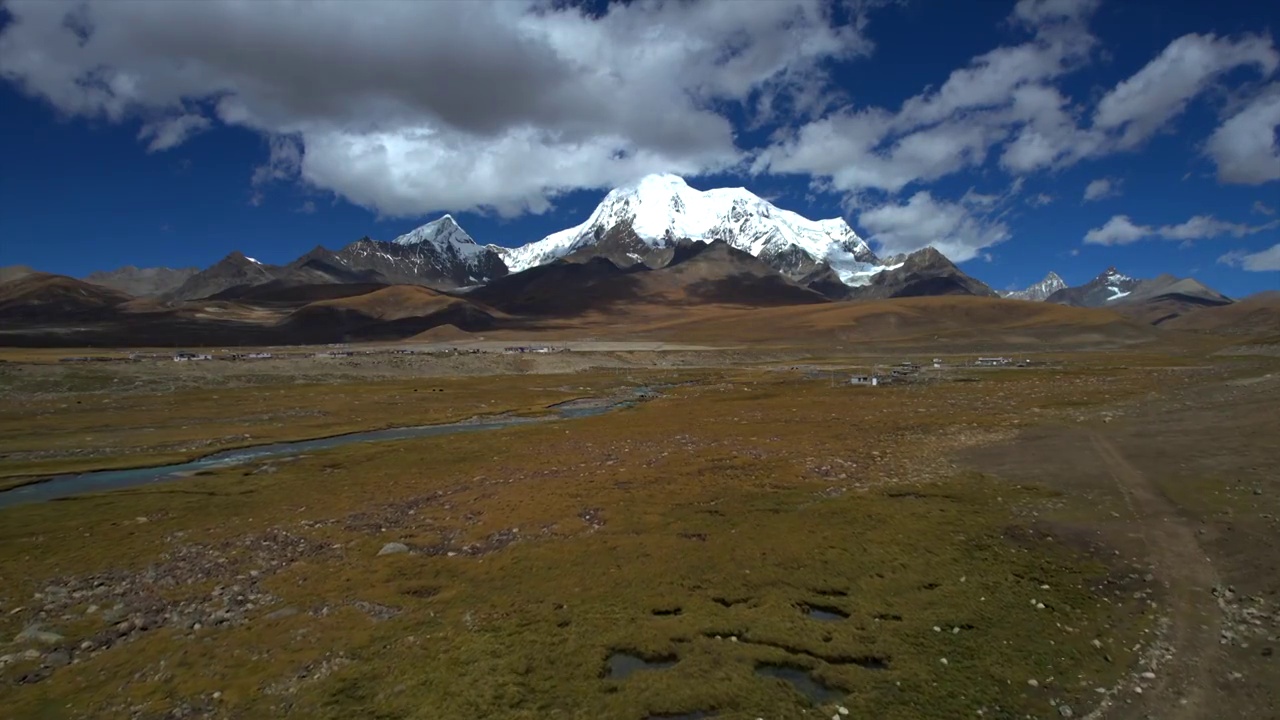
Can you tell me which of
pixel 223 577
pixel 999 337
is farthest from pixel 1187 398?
pixel 999 337

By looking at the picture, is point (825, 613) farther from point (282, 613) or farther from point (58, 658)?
point (58, 658)

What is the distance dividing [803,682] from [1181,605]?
375 inches

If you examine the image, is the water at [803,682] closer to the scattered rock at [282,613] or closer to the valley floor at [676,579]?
the valley floor at [676,579]

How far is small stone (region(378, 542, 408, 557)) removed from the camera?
69.7 feet

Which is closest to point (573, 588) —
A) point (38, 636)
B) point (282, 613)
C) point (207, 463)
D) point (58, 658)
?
point (282, 613)

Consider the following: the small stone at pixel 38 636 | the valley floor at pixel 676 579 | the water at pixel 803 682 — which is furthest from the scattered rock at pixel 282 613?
the water at pixel 803 682

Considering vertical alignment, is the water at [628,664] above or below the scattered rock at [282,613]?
above

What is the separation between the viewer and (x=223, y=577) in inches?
763

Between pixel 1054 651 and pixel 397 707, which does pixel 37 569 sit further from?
pixel 1054 651

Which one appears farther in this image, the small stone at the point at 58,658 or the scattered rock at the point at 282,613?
the scattered rock at the point at 282,613

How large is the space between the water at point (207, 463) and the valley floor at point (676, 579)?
80.1 inches

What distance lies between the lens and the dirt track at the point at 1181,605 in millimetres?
11852

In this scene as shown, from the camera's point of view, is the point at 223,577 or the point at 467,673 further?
the point at 223,577

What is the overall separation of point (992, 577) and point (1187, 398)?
48.3 metres
